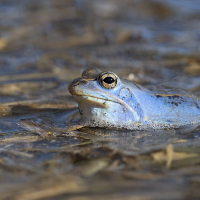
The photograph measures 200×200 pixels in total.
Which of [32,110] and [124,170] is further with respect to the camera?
[32,110]

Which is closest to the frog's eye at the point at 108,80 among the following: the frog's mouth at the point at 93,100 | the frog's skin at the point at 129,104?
the frog's skin at the point at 129,104

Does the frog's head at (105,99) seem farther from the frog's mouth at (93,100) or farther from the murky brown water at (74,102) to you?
the murky brown water at (74,102)

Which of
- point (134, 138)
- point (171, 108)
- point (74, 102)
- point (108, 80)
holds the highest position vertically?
point (74, 102)

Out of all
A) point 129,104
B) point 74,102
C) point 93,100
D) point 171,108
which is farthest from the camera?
point 74,102

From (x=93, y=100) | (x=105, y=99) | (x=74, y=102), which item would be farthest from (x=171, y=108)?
(x=74, y=102)

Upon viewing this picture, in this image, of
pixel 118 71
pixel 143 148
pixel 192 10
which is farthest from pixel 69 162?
pixel 192 10

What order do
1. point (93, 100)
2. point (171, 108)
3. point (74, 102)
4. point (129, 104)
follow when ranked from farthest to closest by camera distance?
point (74, 102) < point (171, 108) < point (129, 104) < point (93, 100)

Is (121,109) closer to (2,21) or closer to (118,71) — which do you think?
(118,71)

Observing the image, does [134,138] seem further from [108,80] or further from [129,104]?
[108,80]
